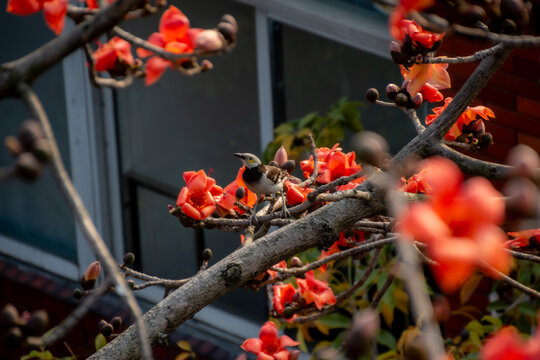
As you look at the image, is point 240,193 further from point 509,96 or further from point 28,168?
point 509,96

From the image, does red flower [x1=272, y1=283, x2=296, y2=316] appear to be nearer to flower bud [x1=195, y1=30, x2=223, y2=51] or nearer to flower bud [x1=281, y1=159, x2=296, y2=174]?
flower bud [x1=281, y1=159, x2=296, y2=174]

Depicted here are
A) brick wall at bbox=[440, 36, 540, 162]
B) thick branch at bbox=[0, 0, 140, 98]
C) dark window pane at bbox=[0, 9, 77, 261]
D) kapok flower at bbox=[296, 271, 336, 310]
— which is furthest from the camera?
dark window pane at bbox=[0, 9, 77, 261]

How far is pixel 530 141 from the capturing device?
2725 mm

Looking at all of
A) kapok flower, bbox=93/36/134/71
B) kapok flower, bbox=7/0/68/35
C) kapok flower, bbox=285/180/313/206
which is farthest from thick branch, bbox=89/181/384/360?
kapok flower, bbox=7/0/68/35

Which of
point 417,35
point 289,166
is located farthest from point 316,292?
point 417,35

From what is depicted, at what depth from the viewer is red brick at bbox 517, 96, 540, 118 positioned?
2693 mm

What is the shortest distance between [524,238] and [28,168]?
1.32m

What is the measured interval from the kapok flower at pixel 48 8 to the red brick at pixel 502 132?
2.05 m

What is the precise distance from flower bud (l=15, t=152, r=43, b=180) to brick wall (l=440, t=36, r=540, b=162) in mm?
2148

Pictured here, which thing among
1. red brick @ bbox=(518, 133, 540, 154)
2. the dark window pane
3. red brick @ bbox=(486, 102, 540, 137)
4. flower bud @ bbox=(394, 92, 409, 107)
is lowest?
the dark window pane

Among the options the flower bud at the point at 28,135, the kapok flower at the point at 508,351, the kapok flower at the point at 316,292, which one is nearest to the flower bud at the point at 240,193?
the kapok flower at the point at 316,292

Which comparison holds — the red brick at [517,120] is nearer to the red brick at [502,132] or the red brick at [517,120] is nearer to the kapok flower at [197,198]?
the red brick at [502,132]

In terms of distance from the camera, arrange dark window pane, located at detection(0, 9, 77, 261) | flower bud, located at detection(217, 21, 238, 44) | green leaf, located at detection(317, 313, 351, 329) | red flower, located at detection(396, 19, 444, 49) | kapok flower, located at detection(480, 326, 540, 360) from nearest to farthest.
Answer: kapok flower, located at detection(480, 326, 540, 360)
flower bud, located at detection(217, 21, 238, 44)
red flower, located at detection(396, 19, 444, 49)
green leaf, located at detection(317, 313, 351, 329)
dark window pane, located at detection(0, 9, 77, 261)

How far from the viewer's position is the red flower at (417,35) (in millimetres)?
1605
